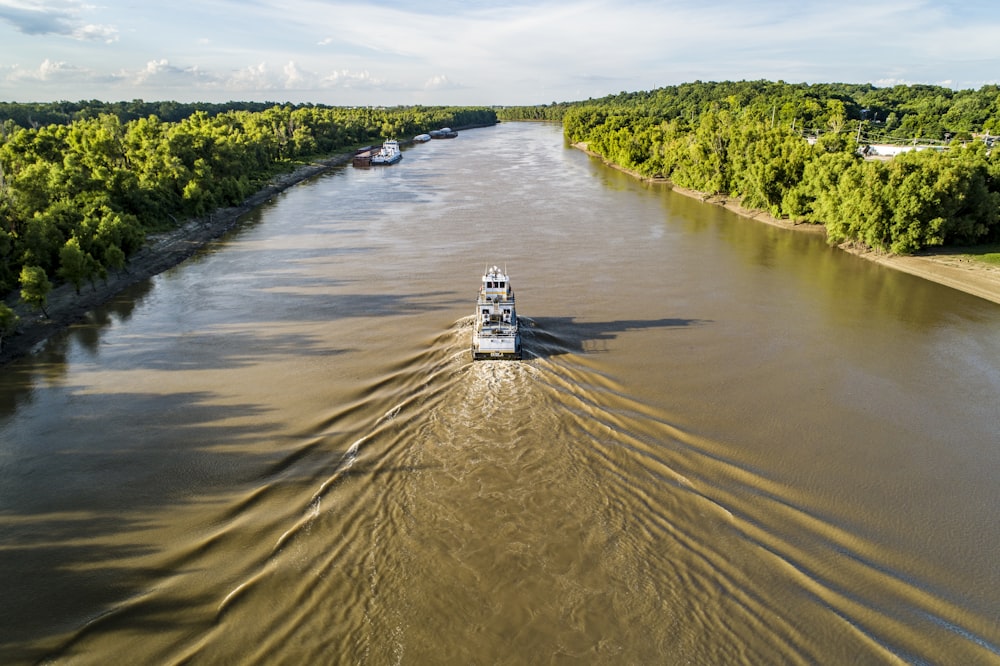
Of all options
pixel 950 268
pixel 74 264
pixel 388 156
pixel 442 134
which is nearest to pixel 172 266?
pixel 74 264

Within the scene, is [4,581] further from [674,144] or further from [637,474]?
[674,144]

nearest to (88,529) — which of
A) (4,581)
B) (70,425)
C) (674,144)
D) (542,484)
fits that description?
(4,581)

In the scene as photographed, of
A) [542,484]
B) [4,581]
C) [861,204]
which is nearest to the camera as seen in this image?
[4,581]

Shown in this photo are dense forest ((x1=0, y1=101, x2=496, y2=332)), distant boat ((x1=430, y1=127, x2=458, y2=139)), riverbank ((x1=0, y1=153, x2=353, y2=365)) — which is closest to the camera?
riverbank ((x1=0, y1=153, x2=353, y2=365))

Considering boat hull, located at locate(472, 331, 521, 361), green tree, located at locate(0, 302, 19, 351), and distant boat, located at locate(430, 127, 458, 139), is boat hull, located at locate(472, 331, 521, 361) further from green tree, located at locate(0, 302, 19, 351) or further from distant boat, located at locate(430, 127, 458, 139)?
distant boat, located at locate(430, 127, 458, 139)

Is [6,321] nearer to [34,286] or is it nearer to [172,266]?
[34,286]

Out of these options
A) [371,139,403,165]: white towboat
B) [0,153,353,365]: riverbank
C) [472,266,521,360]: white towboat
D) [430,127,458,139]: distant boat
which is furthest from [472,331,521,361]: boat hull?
[430,127,458,139]: distant boat
